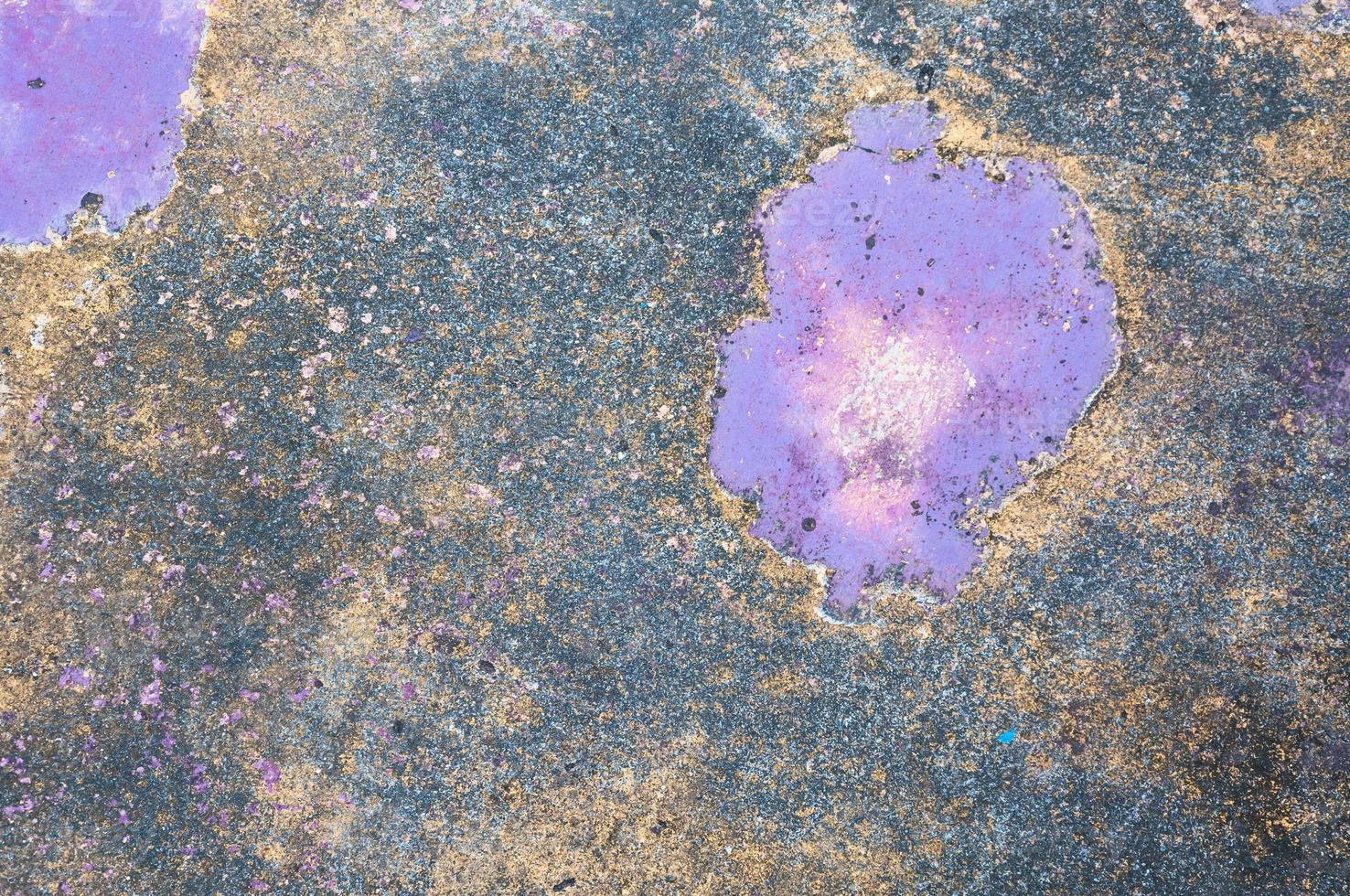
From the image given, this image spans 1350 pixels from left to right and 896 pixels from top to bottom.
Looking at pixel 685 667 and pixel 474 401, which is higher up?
pixel 474 401

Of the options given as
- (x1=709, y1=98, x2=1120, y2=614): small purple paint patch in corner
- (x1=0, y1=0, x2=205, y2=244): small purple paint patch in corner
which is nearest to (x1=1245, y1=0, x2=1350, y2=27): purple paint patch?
(x1=709, y1=98, x2=1120, y2=614): small purple paint patch in corner

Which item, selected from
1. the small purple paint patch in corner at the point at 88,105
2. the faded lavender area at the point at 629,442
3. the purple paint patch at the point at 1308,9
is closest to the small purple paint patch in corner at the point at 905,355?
the faded lavender area at the point at 629,442

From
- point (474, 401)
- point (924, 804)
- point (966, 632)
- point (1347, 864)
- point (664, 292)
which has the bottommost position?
point (1347, 864)

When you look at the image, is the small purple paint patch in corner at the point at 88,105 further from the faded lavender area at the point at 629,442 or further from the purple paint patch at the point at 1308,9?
the purple paint patch at the point at 1308,9

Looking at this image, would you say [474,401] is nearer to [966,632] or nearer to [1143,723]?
[966,632]

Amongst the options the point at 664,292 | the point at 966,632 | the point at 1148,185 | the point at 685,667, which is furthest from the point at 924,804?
the point at 1148,185

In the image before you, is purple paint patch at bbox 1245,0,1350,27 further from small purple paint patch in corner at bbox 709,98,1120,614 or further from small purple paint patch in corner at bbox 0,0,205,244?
small purple paint patch in corner at bbox 0,0,205,244

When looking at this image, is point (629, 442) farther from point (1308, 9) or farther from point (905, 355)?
point (1308, 9)
